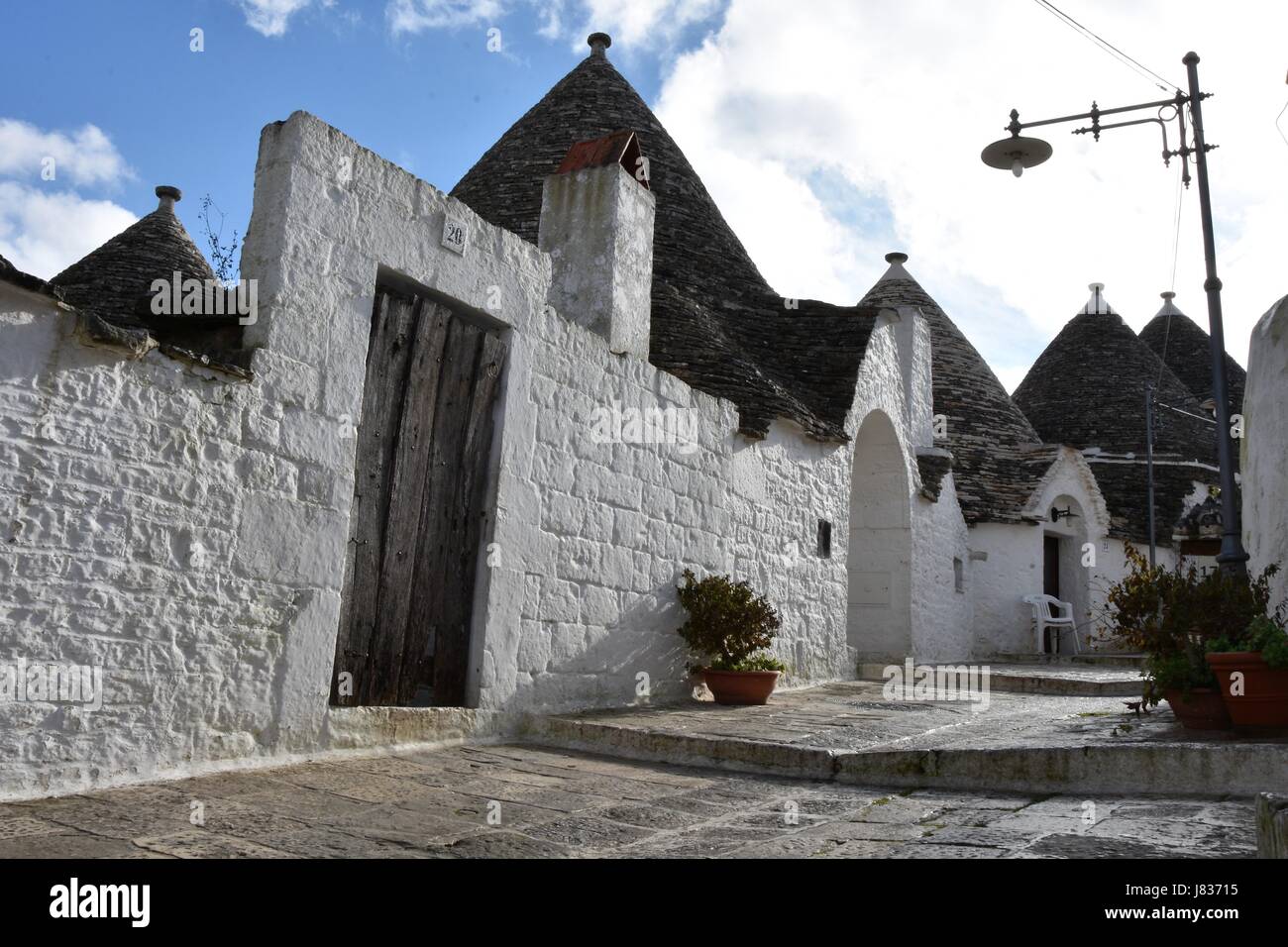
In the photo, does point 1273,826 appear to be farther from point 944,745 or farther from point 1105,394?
point 1105,394

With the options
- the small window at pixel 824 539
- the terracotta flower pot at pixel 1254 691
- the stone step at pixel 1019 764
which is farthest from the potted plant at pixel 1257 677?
the small window at pixel 824 539

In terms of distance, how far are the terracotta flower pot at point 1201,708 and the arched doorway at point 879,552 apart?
792 cm

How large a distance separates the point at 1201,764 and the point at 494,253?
4.69m

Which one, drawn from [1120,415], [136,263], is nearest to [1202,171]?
[136,263]

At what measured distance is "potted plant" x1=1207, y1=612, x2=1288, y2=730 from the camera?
5.20m

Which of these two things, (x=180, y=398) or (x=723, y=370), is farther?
(x=723, y=370)

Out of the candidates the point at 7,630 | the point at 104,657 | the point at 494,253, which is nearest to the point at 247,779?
the point at 104,657

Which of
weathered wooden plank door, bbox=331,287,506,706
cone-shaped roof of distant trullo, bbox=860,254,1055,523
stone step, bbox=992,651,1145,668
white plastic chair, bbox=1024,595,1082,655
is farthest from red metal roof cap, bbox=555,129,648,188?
white plastic chair, bbox=1024,595,1082,655

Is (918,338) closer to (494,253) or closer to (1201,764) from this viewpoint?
(494,253)

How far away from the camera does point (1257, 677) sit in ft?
17.2

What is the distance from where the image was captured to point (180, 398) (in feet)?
15.1

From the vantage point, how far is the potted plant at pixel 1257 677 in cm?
520

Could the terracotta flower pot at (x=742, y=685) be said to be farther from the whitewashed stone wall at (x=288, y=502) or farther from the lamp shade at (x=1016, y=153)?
the lamp shade at (x=1016, y=153)

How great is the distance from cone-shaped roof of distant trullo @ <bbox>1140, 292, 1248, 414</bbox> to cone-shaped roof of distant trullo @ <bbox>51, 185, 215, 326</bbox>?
23957 mm
